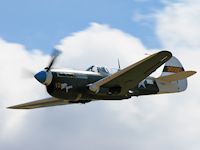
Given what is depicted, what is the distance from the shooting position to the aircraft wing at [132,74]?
27.3 metres

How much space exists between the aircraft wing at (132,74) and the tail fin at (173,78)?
2325 millimetres

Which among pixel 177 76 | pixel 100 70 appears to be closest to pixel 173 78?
pixel 177 76

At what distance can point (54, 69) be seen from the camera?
92.4 feet

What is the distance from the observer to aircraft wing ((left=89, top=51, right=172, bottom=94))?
2726 cm

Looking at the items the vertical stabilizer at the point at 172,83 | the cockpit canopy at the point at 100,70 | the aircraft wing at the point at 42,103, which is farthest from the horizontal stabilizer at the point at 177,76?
the aircraft wing at the point at 42,103

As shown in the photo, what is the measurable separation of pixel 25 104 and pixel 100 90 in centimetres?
732

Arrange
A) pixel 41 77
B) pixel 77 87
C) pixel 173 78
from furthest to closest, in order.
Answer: pixel 173 78, pixel 77 87, pixel 41 77

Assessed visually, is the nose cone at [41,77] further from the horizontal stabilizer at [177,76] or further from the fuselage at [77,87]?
the horizontal stabilizer at [177,76]

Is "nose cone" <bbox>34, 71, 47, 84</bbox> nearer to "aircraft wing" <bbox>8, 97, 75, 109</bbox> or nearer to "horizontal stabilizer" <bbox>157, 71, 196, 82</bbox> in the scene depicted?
"aircraft wing" <bbox>8, 97, 75, 109</bbox>

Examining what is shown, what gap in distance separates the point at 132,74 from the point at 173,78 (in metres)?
3.64

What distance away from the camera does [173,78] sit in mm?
31172

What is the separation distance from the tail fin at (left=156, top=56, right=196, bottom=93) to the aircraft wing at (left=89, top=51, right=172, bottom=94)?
7.63ft

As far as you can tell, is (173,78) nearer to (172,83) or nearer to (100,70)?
(172,83)

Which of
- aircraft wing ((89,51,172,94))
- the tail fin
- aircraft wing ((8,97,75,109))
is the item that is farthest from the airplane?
aircraft wing ((8,97,75,109))
